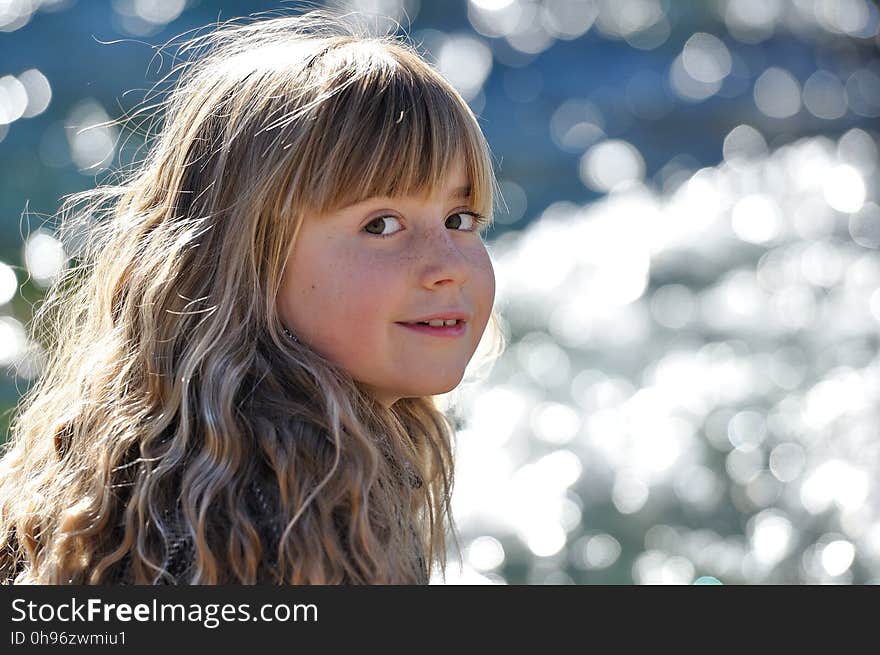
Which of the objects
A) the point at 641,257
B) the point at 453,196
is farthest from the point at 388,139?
the point at 641,257

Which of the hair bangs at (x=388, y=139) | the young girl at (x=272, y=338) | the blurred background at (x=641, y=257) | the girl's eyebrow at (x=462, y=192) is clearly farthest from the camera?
the blurred background at (x=641, y=257)

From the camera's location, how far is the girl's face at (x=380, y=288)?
1571 millimetres

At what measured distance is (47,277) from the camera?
15.4 feet

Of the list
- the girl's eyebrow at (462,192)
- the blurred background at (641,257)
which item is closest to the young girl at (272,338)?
the girl's eyebrow at (462,192)

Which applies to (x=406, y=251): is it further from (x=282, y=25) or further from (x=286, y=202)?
(x=282, y=25)

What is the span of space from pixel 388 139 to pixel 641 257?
3.88 m

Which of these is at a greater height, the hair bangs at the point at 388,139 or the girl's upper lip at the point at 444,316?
the hair bangs at the point at 388,139

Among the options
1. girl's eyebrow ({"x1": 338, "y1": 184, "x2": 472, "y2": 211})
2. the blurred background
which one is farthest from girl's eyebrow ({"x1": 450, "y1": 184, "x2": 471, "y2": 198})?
the blurred background

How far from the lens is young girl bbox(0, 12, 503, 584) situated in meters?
1.40

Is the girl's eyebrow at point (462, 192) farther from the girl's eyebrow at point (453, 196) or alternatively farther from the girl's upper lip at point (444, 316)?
the girl's upper lip at point (444, 316)

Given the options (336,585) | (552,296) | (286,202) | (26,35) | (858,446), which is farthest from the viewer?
(26,35)

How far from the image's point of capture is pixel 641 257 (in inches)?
210

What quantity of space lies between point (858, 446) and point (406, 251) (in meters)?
3.15

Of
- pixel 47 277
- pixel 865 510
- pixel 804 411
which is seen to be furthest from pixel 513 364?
pixel 47 277
